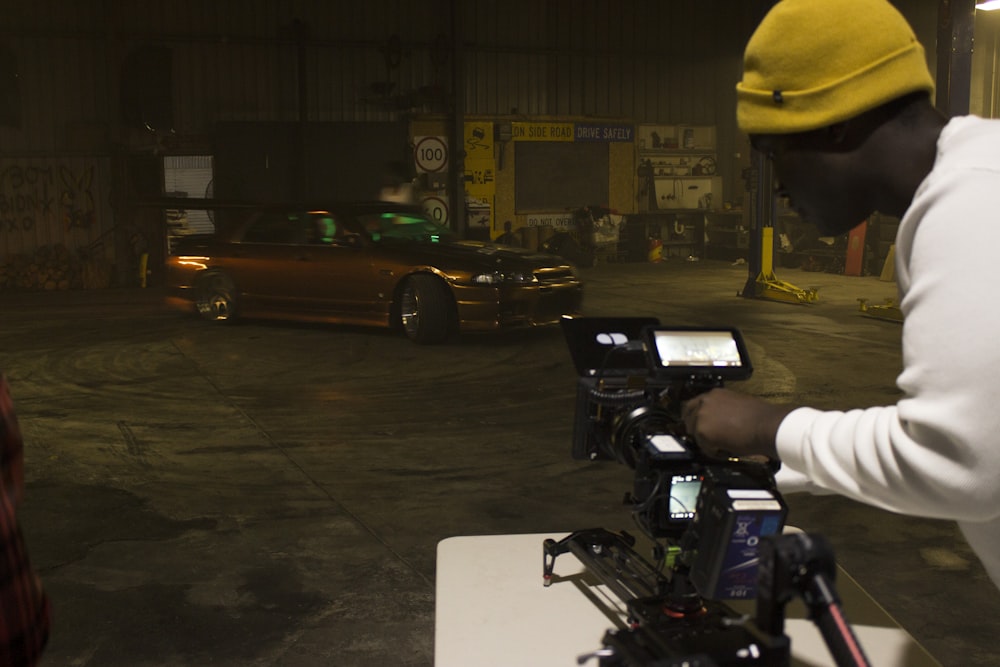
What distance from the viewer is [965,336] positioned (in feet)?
3.80

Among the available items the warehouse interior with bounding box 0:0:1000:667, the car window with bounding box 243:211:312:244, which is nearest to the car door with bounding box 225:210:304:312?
the car window with bounding box 243:211:312:244

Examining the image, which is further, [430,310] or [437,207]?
[437,207]

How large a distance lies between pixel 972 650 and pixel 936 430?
10.3 feet

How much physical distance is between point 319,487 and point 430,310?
4538 millimetres

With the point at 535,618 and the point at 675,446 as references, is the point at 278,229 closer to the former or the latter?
the point at 535,618

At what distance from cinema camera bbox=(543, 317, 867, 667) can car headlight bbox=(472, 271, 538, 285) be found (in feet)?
→ 26.1

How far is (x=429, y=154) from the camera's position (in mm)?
19422

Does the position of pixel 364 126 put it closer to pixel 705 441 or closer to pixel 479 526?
pixel 479 526

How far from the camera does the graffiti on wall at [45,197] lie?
1698cm

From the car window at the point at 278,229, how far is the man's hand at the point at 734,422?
32.5ft

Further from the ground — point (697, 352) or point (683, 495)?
point (697, 352)

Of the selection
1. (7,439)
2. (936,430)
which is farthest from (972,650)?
(7,439)

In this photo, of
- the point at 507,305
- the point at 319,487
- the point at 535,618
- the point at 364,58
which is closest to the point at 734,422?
the point at 535,618

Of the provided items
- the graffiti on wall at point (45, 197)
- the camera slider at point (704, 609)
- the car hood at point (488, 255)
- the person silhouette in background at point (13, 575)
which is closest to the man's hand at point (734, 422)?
the camera slider at point (704, 609)
